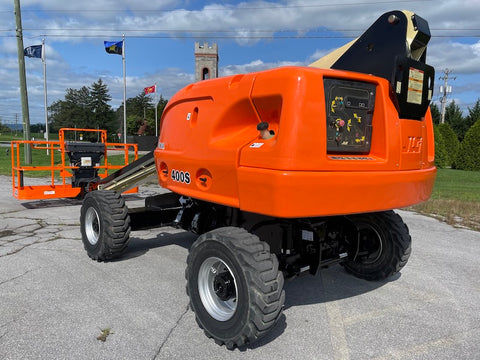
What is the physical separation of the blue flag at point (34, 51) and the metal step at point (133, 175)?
22.0m

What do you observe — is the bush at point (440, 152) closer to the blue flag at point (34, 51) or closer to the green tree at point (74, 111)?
the blue flag at point (34, 51)

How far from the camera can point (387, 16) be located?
10.3ft

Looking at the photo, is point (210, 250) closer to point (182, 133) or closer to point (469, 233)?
point (182, 133)

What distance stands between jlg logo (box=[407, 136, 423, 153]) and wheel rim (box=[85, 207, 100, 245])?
3686 mm

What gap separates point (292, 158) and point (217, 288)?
123 centimetres

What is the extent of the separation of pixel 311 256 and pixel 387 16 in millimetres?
2088

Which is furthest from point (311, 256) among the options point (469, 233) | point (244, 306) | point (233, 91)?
point (469, 233)

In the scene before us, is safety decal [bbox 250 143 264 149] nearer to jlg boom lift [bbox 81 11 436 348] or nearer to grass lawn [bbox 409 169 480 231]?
jlg boom lift [bbox 81 11 436 348]

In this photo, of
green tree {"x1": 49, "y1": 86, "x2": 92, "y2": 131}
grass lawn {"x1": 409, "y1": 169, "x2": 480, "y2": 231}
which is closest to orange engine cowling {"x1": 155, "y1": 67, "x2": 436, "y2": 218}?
grass lawn {"x1": 409, "y1": 169, "x2": 480, "y2": 231}

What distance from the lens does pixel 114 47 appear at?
96.1 ft

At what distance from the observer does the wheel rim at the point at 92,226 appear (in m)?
4.95

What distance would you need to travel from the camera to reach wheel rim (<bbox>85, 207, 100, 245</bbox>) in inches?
195

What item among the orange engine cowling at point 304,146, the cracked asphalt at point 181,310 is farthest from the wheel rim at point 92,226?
the orange engine cowling at point 304,146

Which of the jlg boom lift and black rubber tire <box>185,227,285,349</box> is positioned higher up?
the jlg boom lift
